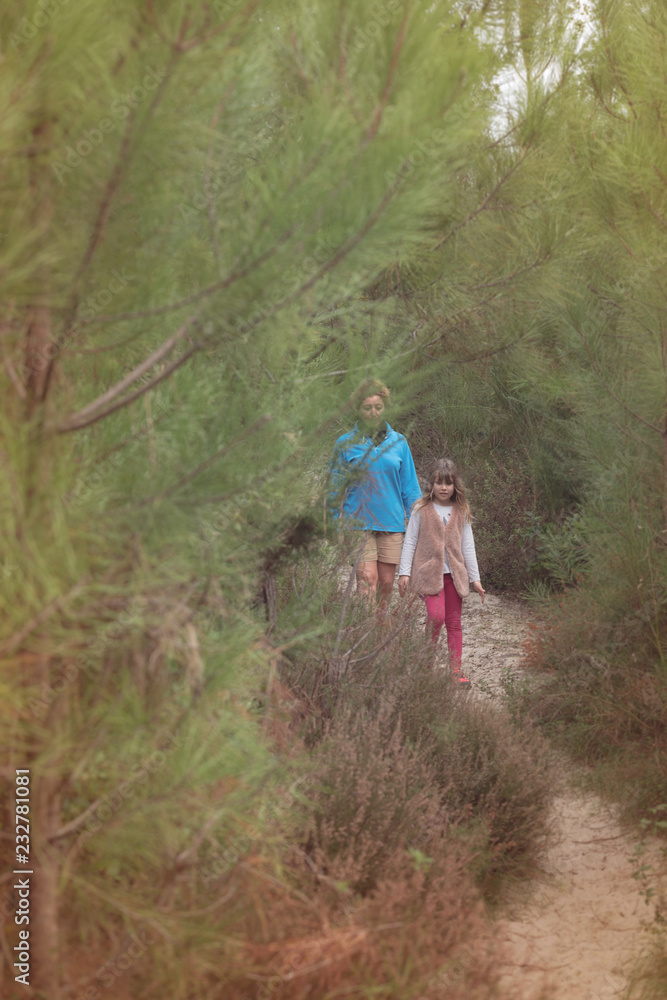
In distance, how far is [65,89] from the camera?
5.39 feet

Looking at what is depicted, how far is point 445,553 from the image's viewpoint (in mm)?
5566

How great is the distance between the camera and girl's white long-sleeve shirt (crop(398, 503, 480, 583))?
5.58 metres

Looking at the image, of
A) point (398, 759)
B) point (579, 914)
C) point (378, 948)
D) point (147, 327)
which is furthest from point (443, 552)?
point (147, 327)

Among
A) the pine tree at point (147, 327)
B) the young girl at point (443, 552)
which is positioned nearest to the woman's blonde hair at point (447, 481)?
the young girl at point (443, 552)

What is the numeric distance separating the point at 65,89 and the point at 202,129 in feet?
0.90

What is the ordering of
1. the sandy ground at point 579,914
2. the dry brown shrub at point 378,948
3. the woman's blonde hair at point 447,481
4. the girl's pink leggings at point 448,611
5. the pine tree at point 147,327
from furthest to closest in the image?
the woman's blonde hair at point 447,481
the girl's pink leggings at point 448,611
the sandy ground at point 579,914
the dry brown shrub at point 378,948
the pine tree at point 147,327

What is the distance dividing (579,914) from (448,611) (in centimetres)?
Result: 247

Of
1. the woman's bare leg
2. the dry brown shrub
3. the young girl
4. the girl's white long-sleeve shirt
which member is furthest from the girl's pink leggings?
the dry brown shrub

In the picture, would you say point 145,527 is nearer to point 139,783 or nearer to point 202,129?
point 139,783

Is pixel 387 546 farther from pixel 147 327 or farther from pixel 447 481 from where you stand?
pixel 147 327

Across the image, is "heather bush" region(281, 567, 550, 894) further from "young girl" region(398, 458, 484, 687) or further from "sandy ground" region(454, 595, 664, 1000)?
"young girl" region(398, 458, 484, 687)

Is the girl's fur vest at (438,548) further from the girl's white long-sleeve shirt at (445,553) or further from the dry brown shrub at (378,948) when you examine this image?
the dry brown shrub at (378,948)

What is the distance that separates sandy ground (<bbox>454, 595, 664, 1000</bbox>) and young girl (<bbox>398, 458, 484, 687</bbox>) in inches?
55.2

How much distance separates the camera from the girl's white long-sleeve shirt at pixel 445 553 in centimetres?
558
